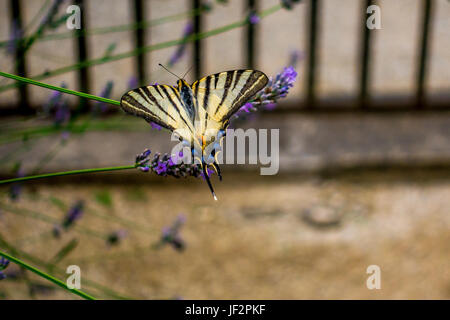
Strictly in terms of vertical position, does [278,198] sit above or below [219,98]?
below

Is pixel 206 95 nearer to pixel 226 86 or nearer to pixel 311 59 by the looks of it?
pixel 226 86

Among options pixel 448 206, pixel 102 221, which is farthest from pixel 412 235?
pixel 102 221

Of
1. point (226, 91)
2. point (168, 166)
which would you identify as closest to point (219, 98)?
point (226, 91)

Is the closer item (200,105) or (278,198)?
(200,105)

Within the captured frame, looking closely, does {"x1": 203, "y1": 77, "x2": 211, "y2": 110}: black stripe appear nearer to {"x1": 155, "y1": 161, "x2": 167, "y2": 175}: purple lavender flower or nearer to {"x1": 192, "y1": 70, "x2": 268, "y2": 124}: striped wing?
{"x1": 192, "y1": 70, "x2": 268, "y2": 124}: striped wing

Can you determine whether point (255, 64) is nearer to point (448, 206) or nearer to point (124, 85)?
point (124, 85)

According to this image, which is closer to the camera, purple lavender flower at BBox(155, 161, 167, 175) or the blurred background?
purple lavender flower at BBox(155, 161, 167, 175)

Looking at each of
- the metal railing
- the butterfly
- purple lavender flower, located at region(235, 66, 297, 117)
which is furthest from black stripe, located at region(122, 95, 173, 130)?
the metal railing

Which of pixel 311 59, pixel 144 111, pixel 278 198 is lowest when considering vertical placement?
pixel 278 198
